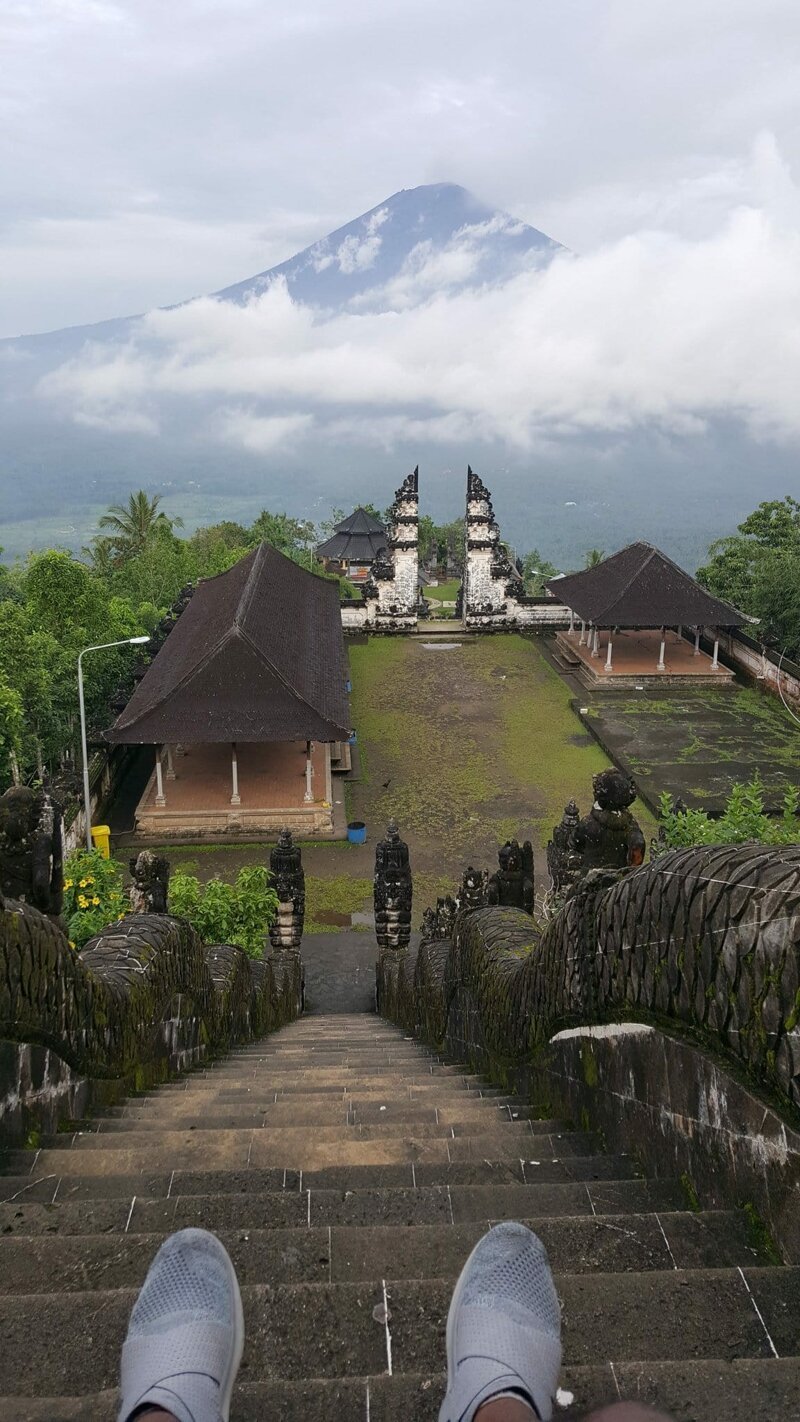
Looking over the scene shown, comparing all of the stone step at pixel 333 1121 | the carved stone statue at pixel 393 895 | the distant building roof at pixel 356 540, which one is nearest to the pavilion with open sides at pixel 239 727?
the carved stone statue at pixel 393 895

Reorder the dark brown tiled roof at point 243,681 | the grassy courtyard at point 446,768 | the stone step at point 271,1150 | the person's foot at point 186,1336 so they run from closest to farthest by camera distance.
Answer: the person's foot at point 186,1336 → the stone step at point 271,1150 → the grassy courtyard at point 446,768 → the dark brown tiled roof at point 243,681

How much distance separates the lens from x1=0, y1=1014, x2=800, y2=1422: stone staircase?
2.27 metres

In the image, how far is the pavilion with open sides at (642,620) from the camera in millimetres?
29656

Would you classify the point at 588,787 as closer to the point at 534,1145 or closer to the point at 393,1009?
the point at 393,1009

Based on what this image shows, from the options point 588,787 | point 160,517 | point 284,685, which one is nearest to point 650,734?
point 588,787

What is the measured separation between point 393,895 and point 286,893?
1.57m

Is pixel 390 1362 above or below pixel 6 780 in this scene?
A: above

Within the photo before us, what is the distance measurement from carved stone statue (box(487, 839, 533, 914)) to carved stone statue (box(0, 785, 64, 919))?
471 cm

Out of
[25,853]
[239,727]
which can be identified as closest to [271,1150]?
[25,853]

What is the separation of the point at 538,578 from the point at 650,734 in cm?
3316

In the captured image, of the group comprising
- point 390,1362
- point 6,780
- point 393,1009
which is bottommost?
point 393,1009

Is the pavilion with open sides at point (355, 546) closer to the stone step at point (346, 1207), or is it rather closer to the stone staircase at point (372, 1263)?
the stone staircase at point (372, 1263)

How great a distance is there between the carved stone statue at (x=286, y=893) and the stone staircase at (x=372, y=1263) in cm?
917

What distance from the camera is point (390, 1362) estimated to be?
2.48 m
